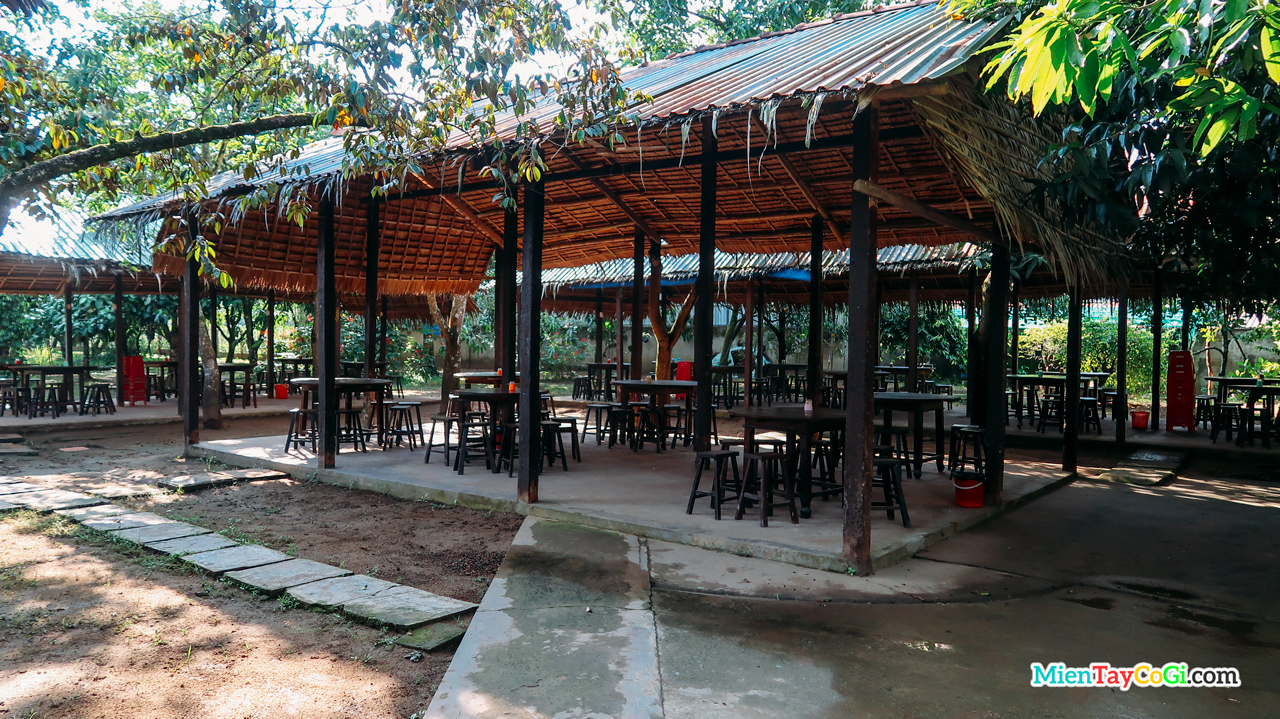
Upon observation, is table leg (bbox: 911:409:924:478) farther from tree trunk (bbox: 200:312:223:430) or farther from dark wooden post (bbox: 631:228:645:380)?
tree trunk (bbox: 200:312:223:430)

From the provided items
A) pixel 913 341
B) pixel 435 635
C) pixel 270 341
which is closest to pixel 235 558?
pixel 435 635

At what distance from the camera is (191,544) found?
5090 mm

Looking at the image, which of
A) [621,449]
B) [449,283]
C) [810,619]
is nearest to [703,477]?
[621,449]

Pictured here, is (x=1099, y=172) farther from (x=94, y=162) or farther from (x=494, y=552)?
(x=94, y=162)

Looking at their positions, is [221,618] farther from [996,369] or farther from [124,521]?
[996,369]

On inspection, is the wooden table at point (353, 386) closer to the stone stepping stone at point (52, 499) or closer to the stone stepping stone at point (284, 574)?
the stone stepping stone at point (52, 499)

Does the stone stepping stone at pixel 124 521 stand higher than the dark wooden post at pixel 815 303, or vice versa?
the dark wooden post at pixel 815 303

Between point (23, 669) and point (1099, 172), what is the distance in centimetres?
597

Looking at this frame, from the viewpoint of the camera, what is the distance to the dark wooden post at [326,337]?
7367mm

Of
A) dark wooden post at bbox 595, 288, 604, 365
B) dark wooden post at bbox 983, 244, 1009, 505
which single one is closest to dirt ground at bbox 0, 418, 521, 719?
dark wooden post at bbox 983, 244, 1009, 505

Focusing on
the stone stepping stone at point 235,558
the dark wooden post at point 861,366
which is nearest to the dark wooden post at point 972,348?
the dark wooden post at point 861,366

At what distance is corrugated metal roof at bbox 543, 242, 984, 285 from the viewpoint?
11805mm

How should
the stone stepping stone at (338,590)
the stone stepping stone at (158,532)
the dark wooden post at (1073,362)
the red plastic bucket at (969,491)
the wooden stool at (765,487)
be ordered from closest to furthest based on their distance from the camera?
the stone stepping stone at (338,590) < the stone stepping stone at (158,532) < the wooden stool at (765,487) < the red plastic bucket at (969,491) < the dark wooden post at (1073,362)

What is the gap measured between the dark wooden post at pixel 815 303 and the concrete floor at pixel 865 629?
338 cm
